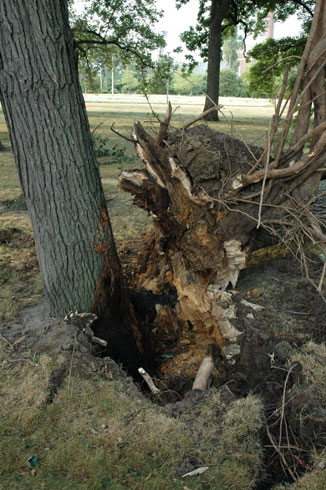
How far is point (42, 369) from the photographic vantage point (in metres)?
2.96

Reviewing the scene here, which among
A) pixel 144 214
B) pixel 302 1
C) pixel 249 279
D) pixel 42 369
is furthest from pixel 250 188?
pixel 302 1

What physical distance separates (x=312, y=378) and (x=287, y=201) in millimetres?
1743

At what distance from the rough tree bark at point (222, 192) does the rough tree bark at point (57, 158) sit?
0.66m

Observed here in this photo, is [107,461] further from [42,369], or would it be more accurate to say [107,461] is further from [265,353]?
[265,353]

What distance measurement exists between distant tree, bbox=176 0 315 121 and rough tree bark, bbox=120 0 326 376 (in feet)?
40.5

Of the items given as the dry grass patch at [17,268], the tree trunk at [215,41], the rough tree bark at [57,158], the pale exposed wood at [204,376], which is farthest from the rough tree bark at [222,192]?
the tree trunk at [215,41]

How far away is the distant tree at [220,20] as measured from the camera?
16125mm

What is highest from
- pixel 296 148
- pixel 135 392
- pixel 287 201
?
pixel 296 148

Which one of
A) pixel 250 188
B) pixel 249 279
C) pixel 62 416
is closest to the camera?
pixel 62 416

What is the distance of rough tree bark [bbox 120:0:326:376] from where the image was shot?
3.59 meters

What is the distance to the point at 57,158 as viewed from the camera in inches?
122

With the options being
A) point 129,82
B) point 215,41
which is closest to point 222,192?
point 215,41

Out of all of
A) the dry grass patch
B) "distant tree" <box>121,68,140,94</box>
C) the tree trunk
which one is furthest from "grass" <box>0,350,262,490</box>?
"distant tree" <box>121,68,140,94</box>

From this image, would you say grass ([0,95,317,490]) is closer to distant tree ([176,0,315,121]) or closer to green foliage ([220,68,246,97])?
distant tree ([176,0,315,121])
